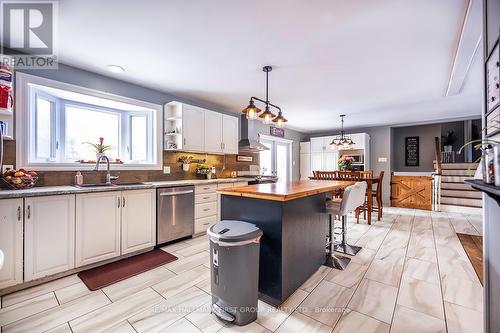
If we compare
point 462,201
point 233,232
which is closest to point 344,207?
point 233,232

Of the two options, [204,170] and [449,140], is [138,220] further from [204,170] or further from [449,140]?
[449,140]

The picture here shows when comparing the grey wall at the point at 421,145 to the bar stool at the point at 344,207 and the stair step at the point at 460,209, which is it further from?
the bar stool at the point at 344,207

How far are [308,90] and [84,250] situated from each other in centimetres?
372

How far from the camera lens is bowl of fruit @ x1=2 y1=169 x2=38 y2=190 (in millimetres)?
2148

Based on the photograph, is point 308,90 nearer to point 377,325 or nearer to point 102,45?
point 102,45

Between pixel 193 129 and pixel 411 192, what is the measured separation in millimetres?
5802

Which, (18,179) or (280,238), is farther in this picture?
(18,179)

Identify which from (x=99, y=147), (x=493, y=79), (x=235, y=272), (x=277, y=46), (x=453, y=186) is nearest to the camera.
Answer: (x=493, y=79)

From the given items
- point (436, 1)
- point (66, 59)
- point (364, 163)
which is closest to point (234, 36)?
point (436, 1)

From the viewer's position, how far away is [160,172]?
366cm

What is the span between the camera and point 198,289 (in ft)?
6.66

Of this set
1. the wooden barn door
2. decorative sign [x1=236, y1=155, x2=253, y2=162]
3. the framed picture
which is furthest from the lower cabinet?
the wooden barn door

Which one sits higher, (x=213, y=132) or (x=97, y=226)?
(x=213, y=132)

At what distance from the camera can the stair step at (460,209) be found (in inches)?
201
